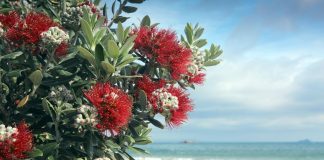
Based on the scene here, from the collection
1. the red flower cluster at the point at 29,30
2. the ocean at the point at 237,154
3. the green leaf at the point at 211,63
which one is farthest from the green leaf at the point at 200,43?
the ocean at the point at 237,154

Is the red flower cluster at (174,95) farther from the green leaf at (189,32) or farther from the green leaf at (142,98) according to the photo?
the green leaf at (189,32)

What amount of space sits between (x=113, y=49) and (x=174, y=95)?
1.87 feet

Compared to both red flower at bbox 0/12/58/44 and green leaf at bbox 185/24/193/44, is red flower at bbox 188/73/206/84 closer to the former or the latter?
green leaf at bbox 185/24/193/44

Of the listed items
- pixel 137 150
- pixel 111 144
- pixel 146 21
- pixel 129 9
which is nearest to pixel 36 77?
pixel 111 144

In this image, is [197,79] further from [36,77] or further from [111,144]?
[36,77]

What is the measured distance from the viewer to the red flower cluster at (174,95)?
133 inches

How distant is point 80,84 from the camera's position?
3.35 meters

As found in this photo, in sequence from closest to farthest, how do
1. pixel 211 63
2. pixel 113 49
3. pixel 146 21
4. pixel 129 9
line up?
pixel 113 49 → pixel 146 21 → pixel 129 9 → pixel 211 63

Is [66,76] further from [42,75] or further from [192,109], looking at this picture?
[192,109]

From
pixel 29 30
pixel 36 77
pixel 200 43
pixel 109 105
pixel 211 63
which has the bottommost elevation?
pixel 109 105

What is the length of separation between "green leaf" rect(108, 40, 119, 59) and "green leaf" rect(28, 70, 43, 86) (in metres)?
0.40

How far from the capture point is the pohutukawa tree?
307cm

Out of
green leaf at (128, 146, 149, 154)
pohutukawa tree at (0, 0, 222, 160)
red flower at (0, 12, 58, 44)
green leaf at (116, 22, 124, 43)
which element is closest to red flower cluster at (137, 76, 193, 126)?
pohutukawa tree at (0, 0, 222, 160)

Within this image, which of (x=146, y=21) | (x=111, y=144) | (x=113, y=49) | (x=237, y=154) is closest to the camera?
(x=113, y=49)
